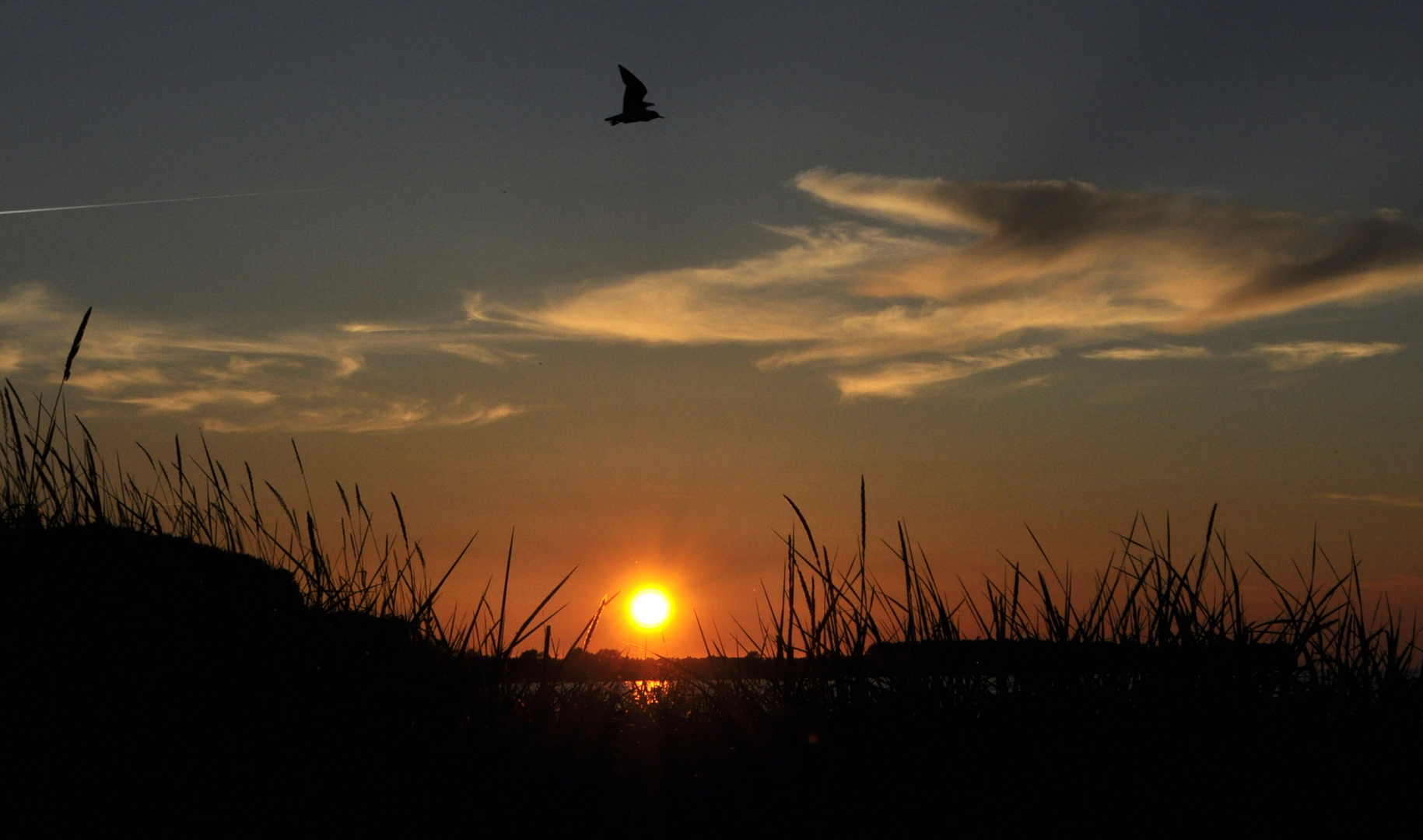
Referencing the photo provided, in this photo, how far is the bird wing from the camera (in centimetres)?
1191

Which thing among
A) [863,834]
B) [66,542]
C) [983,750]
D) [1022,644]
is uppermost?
[66,542]

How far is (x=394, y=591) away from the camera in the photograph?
15.1 feet

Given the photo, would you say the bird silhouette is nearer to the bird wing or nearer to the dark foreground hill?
the bird wing

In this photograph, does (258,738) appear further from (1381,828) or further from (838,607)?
(1381,828)

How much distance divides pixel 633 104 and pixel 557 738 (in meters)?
9.20

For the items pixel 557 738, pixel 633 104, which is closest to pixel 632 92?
pixel 633 104

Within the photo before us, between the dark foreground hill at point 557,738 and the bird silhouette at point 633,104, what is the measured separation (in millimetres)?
8216

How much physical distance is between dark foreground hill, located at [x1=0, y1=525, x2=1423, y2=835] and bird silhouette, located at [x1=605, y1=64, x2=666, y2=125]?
8.22 m

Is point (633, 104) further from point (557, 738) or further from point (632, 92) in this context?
point (557, 738)

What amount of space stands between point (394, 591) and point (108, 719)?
122cm

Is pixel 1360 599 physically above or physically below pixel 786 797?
above

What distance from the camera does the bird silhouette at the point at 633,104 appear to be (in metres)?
11.6

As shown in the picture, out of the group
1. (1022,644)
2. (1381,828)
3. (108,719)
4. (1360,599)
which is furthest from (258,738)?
(1360,599)

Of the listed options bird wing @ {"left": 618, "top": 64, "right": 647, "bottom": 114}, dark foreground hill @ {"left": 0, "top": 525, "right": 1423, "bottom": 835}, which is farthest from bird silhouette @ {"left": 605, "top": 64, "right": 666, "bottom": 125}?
dark foreground hill @ {"left": 0, "top": 525, "right": 1423, "bottom": 835}
